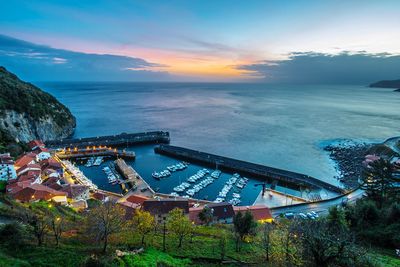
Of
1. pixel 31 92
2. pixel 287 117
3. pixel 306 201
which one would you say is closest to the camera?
pixel 306 201

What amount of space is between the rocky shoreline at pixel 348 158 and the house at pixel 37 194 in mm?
53399

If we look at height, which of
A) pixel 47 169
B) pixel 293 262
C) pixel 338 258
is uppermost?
pixel 338 258

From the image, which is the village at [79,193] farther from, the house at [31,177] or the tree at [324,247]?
the tree at [324,247]

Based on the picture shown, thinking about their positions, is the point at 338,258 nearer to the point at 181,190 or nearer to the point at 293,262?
the point at 293,262

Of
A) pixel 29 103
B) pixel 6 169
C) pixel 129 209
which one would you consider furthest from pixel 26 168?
pixel 29 103

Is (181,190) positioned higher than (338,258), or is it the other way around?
(338,258)

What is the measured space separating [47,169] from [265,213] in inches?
1652

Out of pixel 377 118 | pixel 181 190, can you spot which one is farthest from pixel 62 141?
pixel 377 118

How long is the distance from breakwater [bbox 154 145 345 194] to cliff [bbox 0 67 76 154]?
37.2 m

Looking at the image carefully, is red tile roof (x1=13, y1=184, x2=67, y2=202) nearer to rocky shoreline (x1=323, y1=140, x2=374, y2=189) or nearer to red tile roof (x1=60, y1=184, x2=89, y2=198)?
red tile roof (x1=60, y1=184, x2=89, y2=198)

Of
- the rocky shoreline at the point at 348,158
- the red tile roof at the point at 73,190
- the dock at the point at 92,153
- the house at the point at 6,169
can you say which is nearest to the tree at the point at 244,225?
the red tile roof at the point at 73,190

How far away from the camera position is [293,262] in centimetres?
1461

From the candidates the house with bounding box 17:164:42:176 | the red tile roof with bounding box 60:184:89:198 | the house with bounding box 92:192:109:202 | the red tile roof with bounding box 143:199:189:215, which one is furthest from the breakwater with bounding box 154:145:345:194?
the house with bounding box 17:164:42:176

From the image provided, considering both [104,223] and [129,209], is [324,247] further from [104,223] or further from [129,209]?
[129,209]
